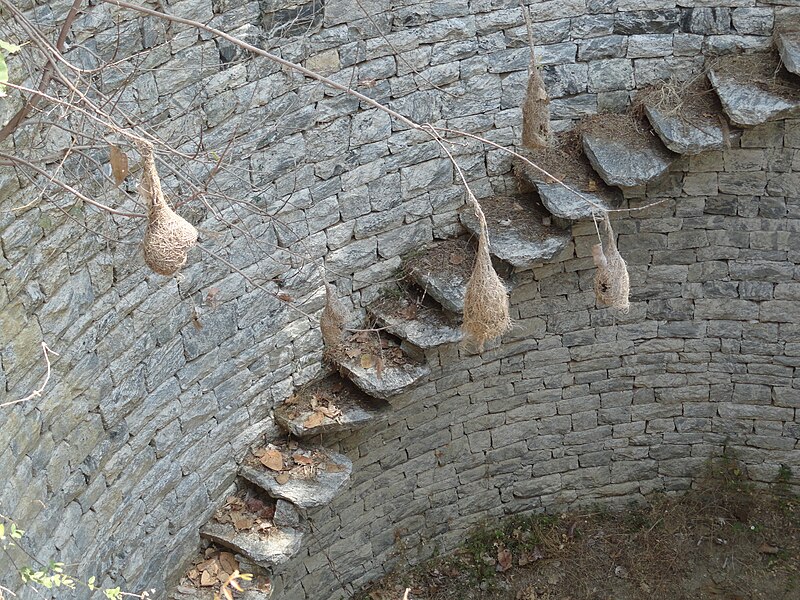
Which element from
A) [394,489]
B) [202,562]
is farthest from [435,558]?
[202,562]

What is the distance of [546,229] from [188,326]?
2.49m

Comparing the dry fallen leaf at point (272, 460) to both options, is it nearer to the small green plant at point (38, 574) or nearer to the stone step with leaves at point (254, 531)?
the stone step with leaves at point (254, 531)

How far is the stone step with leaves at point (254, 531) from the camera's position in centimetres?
562

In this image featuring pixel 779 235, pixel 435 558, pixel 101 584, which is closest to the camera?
pixel 101 584

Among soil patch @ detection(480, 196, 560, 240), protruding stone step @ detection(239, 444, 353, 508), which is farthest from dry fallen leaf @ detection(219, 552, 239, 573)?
soil patch @ detection(480, 196, 560, 240)

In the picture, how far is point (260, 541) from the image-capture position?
5684 millimetres

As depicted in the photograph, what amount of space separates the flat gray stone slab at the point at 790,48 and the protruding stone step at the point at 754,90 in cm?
14

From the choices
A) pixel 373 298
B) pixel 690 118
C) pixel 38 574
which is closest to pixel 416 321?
pixel 373 298

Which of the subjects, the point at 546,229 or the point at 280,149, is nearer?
the point at 280,149

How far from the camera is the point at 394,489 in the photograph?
6.98 meters

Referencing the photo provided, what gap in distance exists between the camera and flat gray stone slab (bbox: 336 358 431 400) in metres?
6.00

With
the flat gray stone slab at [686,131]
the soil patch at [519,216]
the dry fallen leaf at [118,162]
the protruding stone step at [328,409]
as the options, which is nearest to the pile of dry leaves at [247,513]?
the protruding stone step at [328,409]

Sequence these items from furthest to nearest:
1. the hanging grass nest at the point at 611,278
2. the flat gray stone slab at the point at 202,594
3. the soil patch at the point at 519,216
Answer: the soil patch at the point at 519,216 < the flat gray stone slab at the point at 202,594 < the hanging grass nest at the point at 611,278

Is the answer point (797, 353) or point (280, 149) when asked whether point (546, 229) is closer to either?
point (280, 149)
